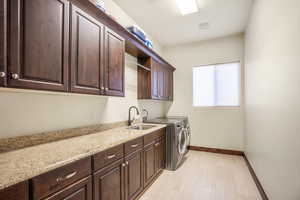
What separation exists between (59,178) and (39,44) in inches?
37.6

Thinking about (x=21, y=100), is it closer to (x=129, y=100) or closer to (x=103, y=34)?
(x=103, y=34)

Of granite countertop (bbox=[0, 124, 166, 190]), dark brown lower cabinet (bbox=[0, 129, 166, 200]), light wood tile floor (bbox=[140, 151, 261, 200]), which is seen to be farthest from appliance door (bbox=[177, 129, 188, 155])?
granite countertop (bbox=[0, 124, 166, 190])

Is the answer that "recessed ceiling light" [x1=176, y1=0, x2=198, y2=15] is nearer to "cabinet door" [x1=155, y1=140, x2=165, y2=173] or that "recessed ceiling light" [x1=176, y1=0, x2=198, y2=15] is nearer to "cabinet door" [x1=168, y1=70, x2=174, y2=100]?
"cabinet door" [x1=168, y1=70, x2=174, y2=100]

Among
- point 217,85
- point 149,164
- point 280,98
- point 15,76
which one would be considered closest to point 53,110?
point 15,76

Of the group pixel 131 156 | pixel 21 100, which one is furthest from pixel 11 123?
pixel 131 156

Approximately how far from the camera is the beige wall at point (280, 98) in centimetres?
115

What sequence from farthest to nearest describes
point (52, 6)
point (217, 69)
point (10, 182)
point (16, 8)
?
point (217, 69) < point (52, 6) < point (16, 8) < point (10, 182)

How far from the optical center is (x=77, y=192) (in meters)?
1.07

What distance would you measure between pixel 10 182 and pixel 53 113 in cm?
90

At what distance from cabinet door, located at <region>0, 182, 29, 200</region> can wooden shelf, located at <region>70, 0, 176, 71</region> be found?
146cm

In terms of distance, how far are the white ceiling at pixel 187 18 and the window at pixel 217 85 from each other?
81 cm

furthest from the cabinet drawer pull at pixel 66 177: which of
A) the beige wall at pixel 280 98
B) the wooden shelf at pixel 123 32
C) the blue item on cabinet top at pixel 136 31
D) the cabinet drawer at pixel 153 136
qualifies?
the blue item on cabinet top at pixel 136 31

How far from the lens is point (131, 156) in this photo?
5.67ft

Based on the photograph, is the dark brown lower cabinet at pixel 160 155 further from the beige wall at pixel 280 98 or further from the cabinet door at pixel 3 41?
the cabinet door at pixel 3 41
